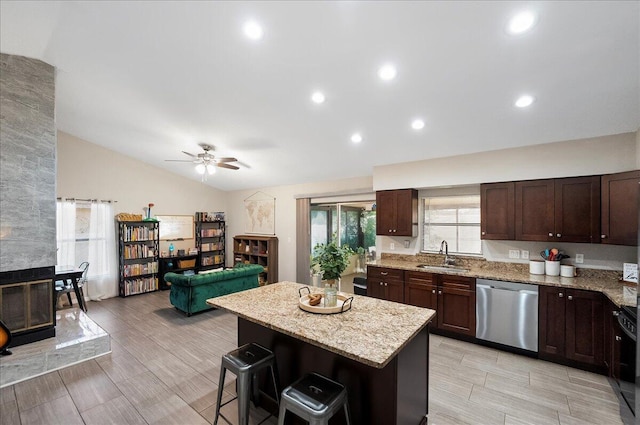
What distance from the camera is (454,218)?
452cm

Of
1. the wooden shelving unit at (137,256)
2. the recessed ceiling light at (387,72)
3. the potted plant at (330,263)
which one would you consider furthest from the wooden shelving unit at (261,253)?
the recessed ceiling light at (387,72)

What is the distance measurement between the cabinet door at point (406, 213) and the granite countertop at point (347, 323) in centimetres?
220

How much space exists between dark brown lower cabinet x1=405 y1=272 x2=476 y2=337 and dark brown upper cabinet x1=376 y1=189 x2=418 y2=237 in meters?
0.77

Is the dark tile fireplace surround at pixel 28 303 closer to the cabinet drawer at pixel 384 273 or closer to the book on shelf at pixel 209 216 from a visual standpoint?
the book on shelf at pixel 209 216

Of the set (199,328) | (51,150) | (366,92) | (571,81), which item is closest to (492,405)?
(571,81)

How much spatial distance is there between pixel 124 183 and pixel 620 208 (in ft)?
27.8

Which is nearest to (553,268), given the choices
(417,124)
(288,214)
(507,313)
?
(507,313)

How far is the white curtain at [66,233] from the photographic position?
5.50 metres

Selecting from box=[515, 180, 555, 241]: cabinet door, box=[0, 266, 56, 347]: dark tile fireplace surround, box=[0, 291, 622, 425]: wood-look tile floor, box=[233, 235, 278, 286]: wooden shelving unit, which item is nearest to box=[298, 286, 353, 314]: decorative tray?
box=[0, 291, 622, 425]: wood-look tile floor

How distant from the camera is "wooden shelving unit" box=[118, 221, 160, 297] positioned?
20.2 feet

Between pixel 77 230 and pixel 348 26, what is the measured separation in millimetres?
6597

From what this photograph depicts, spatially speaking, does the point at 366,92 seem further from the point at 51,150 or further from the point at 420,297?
the point at 51,150

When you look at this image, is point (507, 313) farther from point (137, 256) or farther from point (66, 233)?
point (66, 233)

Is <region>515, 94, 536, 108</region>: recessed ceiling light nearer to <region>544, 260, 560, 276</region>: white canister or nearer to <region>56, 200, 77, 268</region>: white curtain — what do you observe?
<region>544, 260, 560, 276</region>: white canister
